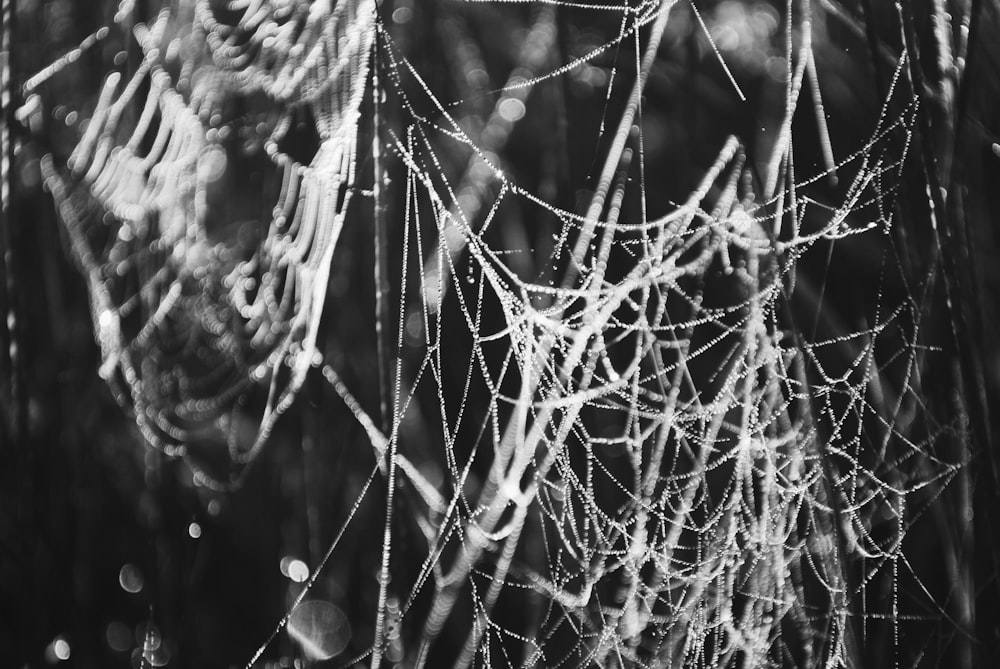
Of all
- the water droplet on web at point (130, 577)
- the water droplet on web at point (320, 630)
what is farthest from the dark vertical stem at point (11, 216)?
the water droplet on web at point (320, 630)

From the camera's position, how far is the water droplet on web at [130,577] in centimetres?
85

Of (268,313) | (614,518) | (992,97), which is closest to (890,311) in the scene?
(992,97)

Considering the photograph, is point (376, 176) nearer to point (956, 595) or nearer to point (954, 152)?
point (954, 152)

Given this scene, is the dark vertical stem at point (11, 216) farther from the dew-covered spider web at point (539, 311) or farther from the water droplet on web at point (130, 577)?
the water droplet on web at point (130, 577)

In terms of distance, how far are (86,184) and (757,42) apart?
713mm

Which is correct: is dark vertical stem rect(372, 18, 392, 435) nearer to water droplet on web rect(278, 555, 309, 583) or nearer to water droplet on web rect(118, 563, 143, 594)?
water droplet on web rect(278, 555, 309, 583)

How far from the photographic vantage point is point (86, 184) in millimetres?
890

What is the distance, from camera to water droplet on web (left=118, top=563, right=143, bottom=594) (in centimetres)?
85

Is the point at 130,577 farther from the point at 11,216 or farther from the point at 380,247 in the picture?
the point at 380,247

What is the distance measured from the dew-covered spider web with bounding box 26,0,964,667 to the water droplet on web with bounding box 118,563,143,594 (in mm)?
127

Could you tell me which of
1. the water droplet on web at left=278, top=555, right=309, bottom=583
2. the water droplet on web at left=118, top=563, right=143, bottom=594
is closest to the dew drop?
the water droplet on web at left=278, top=555, right=309, bottom=583

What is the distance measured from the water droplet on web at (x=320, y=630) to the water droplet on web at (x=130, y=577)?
0.19 meters

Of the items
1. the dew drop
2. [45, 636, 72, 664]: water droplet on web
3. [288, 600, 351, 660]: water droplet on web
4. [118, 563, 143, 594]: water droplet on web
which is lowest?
[288, 600, 351, 660]: water droplet on web

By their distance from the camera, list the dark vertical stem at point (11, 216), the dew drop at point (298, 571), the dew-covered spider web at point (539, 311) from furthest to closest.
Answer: the dew drop at point (298, 571) < the dark vertical stem at point (11, 216) < the dew-covered spider web at point (539, 311)
